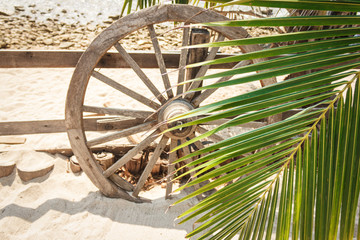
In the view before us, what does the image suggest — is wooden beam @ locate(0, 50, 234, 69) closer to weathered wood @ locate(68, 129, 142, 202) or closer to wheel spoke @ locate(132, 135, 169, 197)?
weathered wood @ locate(68, 129, 142, 202)

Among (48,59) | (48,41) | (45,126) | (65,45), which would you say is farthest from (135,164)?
(48,41)

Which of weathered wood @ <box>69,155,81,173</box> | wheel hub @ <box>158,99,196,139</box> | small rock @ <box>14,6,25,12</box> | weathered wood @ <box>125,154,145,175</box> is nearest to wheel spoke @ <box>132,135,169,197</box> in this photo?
wheel hub @ <box>158,99,196,139</box>

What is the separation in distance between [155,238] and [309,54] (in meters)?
1.86

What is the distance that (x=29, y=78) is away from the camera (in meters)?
4.34

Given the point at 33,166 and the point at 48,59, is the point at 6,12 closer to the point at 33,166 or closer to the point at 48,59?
the point at 33,166

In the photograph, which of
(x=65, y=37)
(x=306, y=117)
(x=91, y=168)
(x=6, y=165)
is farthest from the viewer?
(x=65, y=37)

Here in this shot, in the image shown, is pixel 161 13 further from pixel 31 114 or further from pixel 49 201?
pixel 31 114

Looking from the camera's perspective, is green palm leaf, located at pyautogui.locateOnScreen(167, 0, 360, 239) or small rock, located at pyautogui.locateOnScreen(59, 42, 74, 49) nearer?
green palm leaf, located at pyautogui.locateOnScreen(167, 0, 360, 239)

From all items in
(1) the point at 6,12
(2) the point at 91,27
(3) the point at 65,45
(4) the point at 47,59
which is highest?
(1) the point at 6,12

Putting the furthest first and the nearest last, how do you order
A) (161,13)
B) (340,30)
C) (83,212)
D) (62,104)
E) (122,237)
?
(62,104)
(83,212)
(122,237)
(161,13)
(340,30)

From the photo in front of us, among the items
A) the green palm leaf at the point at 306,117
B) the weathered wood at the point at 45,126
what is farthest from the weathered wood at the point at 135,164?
the green palm leaf at the point at 306,117

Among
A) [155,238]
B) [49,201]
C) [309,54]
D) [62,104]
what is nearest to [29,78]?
[62,104]

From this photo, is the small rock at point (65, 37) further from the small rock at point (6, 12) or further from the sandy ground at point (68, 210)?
the sandy ground at point (68, 210)

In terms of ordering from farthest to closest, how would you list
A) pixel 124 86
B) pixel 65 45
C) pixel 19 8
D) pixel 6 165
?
pixel 19 8 < pixel 65 45 < pixel 6 165 < pixel 124 86
